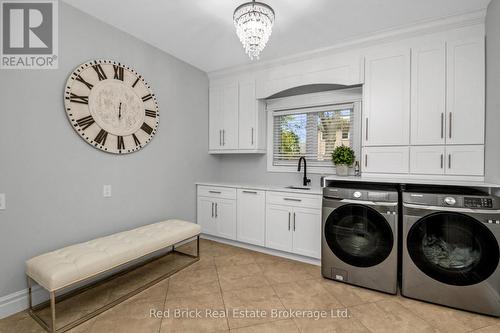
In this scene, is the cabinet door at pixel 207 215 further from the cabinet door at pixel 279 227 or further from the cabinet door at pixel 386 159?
the cabinet door at pixel 386 159

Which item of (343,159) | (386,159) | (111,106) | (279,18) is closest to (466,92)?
(386,159)

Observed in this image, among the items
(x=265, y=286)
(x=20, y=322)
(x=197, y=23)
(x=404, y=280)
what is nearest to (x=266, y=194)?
(x=265, y=286)

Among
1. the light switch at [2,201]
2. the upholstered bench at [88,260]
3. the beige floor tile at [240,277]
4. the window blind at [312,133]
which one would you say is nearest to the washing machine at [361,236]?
the beige floor tile at [240,277]

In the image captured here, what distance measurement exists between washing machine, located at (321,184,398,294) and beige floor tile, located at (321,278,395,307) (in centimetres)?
5

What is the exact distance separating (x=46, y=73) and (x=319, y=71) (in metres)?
2.81

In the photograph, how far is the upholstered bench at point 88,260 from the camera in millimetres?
1648

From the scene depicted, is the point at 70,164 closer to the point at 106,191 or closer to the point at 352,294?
the point at 106,191

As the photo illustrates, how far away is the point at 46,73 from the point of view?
2.07 m

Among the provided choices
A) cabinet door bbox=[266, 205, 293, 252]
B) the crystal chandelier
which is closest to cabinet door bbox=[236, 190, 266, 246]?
cabinet door bbox=[266, 205, 293, 252]

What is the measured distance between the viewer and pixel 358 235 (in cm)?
236

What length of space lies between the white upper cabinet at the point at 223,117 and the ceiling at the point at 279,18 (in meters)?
0.80

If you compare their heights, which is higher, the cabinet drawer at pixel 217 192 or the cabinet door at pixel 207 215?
the cabinet drawer at pixel 217 192

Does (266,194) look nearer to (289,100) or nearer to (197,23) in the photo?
(289,100)

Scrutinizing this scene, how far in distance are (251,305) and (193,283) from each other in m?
0.68
